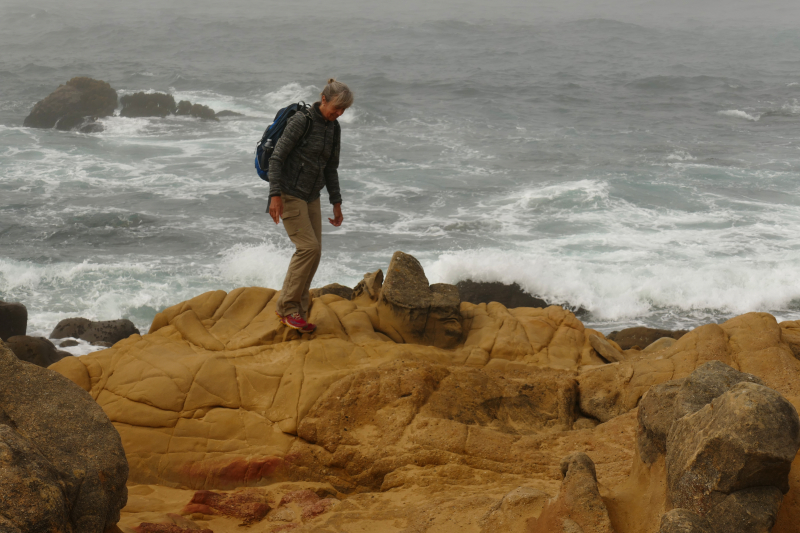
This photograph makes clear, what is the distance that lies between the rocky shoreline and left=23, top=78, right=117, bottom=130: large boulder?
22.1m

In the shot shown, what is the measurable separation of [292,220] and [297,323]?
864 mm

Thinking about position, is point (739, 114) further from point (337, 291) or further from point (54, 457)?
point (54, 457)

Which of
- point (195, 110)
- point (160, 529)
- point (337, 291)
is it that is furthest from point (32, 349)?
point (195, 110)

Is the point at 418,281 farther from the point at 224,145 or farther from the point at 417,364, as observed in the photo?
the point at 224,145

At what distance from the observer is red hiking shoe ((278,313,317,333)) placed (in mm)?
5461

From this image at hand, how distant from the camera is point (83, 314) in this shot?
34.0 ft

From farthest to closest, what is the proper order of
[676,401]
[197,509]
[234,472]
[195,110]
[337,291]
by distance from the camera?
[195,110]
[337,291]
[234,472]
[197,509]
[676,401]

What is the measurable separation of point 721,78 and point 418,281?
34.6 m

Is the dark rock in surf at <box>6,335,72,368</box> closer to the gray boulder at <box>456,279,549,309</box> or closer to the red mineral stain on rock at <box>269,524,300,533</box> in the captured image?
the red mineral stain on rock at <box>269,524,300,533</box>

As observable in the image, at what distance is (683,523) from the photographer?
2545mm

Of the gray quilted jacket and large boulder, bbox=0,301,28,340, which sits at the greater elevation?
the gray quilted jacket

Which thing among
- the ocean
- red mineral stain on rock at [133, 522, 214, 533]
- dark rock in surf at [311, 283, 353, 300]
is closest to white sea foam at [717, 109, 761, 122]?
the ocean

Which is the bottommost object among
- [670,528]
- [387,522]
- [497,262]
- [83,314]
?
[83,314]

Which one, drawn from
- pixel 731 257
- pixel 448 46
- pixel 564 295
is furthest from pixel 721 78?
pixel 564 295
